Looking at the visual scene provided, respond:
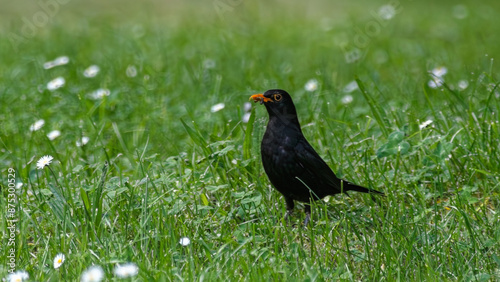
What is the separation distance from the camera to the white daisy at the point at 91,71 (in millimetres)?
6521

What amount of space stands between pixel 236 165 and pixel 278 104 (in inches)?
19.2

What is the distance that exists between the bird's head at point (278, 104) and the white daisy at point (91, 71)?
3.08 metres

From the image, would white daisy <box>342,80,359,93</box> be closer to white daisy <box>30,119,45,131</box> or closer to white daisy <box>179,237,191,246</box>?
white daisy <box>30,119,45,131</box>

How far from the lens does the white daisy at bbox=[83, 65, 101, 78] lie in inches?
257

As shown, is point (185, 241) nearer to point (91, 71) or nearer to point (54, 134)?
point (54, 134)

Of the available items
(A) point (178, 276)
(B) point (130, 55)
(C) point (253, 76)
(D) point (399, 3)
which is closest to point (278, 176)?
(A) point (178, 276)

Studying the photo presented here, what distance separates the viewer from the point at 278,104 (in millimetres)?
3852

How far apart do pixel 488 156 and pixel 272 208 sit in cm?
132

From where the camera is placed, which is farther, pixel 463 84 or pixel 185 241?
pixel 463 84

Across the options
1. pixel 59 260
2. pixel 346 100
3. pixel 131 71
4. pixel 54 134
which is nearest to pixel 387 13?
pixel 346 100

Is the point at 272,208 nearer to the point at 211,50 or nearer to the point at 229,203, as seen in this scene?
the point at 229,203

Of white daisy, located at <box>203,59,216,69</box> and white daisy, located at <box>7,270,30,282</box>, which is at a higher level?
white daisy, located at <box>7,270,30,282</box>

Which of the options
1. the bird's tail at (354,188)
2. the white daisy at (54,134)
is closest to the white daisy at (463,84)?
the bird's tail at (354,188)

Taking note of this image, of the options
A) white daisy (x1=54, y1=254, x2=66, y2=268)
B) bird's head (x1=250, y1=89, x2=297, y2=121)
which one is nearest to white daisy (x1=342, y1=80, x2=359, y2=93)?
bird's head (x1=250, y1=89, x2=297, y2=121)
